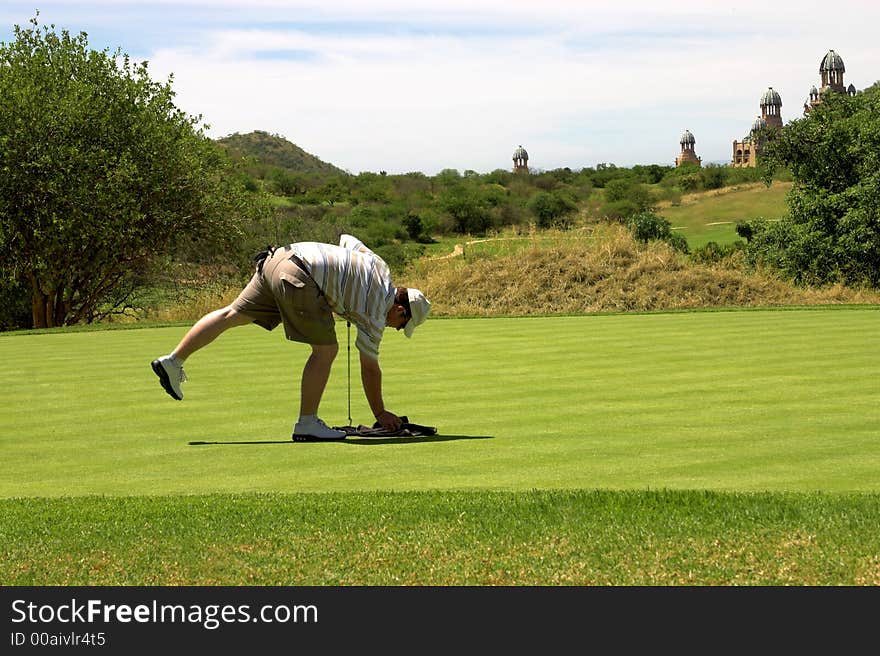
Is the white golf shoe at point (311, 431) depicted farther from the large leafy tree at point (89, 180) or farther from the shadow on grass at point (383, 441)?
the large leafy tree at point (89, 180)

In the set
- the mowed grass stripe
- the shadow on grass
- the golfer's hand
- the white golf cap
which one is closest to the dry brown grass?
the white golf cap

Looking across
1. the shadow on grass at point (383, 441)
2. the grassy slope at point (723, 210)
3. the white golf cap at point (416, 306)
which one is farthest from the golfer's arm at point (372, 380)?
the grassy slope at point (723, 210)

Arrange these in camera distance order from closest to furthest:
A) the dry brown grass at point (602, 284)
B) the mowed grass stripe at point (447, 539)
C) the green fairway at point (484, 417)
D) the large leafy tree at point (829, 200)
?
the mowed grass stripe at point (447, 539), the green fairway at point (484, 417), the dry brown grass at point (602, 284), the large leafy tree at point (829, 200)

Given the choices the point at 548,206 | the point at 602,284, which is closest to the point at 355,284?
the point at 602,284

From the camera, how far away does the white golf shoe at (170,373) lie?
9414 mm

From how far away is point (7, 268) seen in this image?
2950 cm

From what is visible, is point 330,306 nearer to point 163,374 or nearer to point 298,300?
point 298,300

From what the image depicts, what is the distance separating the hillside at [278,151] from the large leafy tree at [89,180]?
434ft

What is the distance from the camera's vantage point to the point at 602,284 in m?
27.1

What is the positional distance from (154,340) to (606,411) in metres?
9.86

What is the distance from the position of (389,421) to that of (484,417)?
1.04 m

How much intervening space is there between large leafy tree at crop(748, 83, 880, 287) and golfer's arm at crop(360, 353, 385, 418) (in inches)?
1137

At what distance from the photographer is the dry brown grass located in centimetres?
2667
